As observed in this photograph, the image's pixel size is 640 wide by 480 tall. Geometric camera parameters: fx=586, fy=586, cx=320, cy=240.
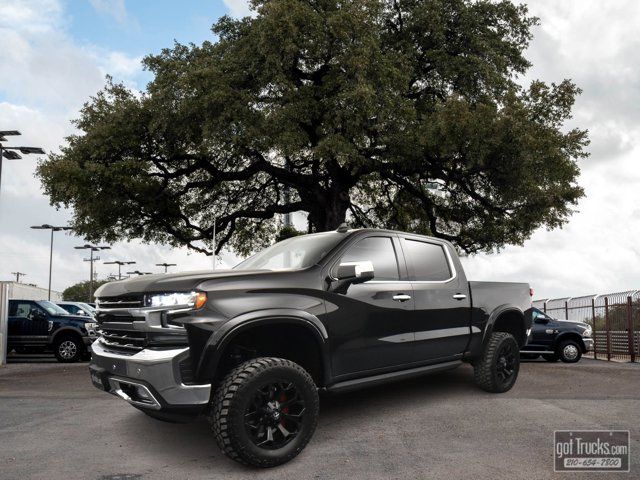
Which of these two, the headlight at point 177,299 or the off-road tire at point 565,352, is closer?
the headlight at point 177,299

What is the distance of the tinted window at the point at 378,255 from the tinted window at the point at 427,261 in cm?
30

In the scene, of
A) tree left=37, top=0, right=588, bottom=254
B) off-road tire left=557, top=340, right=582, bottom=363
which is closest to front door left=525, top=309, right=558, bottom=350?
off-road tire left=557, top=340, right=582, bottom=363

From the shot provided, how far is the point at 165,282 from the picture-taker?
4.71 meters

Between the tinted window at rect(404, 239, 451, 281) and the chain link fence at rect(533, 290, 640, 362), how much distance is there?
459 inches

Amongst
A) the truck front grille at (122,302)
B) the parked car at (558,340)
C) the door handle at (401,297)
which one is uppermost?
the door handle at (401,297)

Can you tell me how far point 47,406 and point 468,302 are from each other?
5616 millimetres

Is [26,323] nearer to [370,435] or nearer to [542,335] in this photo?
[370,435]

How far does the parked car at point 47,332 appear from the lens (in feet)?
52.4

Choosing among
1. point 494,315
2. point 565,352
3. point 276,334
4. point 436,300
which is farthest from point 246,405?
point 565,352

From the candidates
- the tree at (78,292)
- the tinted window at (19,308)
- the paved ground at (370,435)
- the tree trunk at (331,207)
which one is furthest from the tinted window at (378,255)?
the tree at (78,292)

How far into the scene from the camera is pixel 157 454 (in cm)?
521

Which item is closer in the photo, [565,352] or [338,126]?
[565,352]

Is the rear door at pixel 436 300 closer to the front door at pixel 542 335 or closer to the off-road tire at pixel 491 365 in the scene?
the off-road tire at pixel 491 365

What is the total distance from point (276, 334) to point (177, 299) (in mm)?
1006
